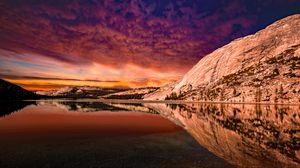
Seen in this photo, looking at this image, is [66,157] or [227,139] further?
[227,139]

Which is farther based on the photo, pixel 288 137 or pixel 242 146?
pixel 288 137

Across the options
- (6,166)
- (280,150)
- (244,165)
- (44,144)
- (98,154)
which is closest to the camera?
(6,166)

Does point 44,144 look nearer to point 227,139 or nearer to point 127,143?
point 127,143

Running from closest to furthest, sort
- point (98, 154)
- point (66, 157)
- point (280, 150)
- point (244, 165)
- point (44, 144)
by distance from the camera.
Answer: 1. point (244, 165)
2. point (66, 157)
3. point (98, 154)
4. point (280, 150)
5. point (44, 144)

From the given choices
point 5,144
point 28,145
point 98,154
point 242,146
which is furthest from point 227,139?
point 5,144

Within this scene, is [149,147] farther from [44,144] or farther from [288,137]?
[288,137]

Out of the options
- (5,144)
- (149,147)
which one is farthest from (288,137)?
(5,144)

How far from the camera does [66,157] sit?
72.6ft

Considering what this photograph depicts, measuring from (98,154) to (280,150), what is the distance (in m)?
19.4

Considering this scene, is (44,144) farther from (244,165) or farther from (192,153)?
(244,165)

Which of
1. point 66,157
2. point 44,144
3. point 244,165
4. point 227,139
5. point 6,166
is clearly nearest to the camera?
point 6,166

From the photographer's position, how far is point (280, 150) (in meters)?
26.8

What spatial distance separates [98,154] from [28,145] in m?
9.72

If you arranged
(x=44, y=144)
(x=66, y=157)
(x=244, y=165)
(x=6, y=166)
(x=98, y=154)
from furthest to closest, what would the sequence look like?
(x=44, y=144) < (x=98, y=154) < (x=66, y=157) < (x=244, y=165) < (x=6, y=166)
